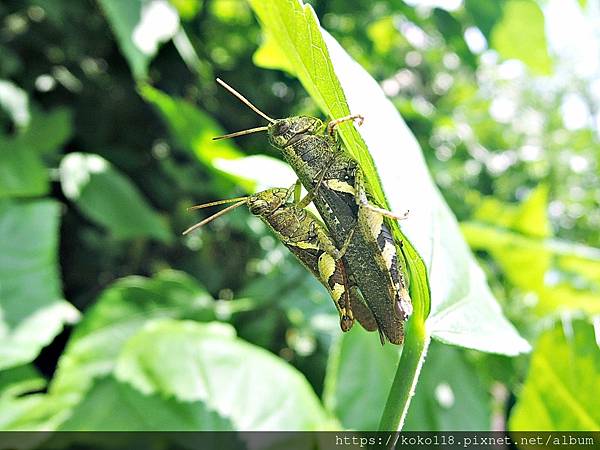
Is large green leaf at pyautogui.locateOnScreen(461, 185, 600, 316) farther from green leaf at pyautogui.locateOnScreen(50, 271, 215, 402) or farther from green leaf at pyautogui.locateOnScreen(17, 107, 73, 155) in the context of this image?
green leaf at pyautogui.locateOnScreen(17, 107, 73, 155)

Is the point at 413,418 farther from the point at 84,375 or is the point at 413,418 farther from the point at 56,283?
the point at 56,283

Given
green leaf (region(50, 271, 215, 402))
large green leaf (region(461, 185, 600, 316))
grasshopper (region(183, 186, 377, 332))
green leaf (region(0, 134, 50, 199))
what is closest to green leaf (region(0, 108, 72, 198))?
green leaf (region(0, 134, 50, 199))

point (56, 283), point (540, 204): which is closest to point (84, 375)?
point (56, 283)

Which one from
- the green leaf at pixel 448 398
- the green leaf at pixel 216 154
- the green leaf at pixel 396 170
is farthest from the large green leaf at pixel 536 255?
the green leaf at pixel 396 170

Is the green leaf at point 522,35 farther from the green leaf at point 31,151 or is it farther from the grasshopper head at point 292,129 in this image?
the green leaf at point 31,151

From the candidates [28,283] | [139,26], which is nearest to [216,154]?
[139,26]

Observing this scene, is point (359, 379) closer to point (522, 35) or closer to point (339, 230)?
point (339, 230)

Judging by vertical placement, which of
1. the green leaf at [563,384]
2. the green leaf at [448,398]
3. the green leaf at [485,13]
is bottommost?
the green leaf at [448,398]
